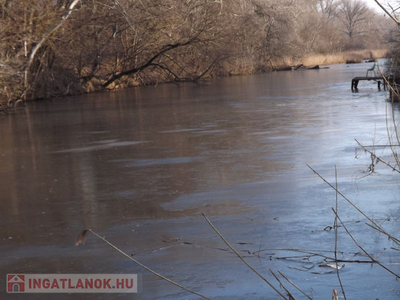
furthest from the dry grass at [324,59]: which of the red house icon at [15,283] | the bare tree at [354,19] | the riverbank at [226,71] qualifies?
the red house icon at [15,283]

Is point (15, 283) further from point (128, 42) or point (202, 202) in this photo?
point (128, 42)

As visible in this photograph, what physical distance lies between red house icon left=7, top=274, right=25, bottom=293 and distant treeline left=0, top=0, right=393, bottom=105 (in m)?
16.2

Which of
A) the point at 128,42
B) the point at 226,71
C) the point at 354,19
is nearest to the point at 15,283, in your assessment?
the point at 128,42

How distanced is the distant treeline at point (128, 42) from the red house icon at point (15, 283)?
16188mm

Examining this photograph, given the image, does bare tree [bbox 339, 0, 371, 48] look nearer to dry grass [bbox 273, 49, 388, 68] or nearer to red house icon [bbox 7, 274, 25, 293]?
dry grass [bbox 273, 49, 388, 68]

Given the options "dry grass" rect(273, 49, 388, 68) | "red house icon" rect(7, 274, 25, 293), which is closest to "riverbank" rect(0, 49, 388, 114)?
"dry grass" rect(273, 49, 388, 68)

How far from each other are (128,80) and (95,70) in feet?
12.5

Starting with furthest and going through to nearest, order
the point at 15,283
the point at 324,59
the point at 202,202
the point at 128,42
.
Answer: the point at 324,59 → the point at 128,42 → the point at 202,202 → the point at 15,283

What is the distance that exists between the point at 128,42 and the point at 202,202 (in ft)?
95.5

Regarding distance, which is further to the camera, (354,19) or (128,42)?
(354,19)

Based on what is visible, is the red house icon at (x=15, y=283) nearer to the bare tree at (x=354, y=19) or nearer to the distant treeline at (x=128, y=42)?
the distant treeline at (x=128, y=42)

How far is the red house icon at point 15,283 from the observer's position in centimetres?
493

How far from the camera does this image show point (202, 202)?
290 inches

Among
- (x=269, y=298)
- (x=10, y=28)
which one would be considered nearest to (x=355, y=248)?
(x=269, y=298)
